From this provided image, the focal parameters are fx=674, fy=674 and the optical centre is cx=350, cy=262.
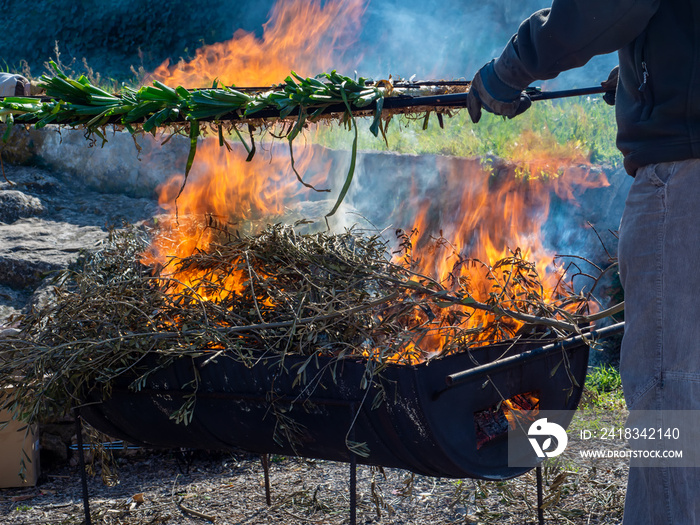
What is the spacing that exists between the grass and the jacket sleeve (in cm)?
587

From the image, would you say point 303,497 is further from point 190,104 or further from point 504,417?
point 190,104

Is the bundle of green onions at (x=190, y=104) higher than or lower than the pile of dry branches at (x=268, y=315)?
higher

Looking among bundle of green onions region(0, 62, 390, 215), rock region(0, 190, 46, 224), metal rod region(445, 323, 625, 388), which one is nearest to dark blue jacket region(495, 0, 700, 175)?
bundle of green onions region(0, 62, 390, 215)

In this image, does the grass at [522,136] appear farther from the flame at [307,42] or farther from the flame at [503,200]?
the flame at [307,42]

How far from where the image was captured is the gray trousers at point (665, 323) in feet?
6.42

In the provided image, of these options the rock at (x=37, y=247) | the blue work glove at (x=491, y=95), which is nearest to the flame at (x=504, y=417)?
the blue work glove at (x=491, y=95)

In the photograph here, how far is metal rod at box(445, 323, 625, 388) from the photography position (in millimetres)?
2357

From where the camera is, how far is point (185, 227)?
3.87 m

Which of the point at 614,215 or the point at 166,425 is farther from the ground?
the point at 614,215

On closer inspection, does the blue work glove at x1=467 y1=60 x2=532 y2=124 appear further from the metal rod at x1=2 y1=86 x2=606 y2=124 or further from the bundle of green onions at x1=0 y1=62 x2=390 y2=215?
the bundle of green onions at x1=0 y1=62 x2=390 y2=215

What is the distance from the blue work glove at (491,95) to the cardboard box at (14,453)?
352cm

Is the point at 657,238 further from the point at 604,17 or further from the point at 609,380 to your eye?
the point at 609,380

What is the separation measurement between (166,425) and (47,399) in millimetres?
534

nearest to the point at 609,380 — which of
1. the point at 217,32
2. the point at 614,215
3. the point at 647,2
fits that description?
the point at 614,215
